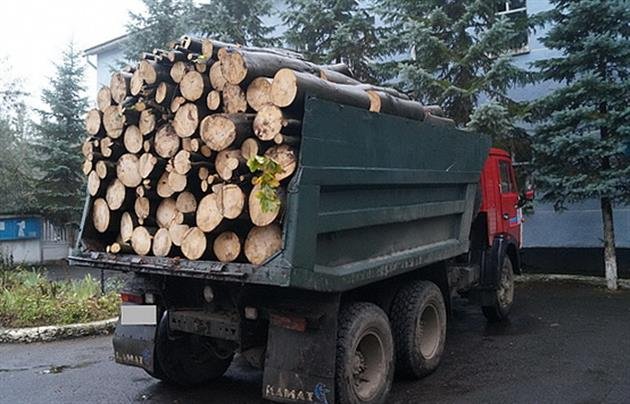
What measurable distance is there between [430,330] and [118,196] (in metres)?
3.35

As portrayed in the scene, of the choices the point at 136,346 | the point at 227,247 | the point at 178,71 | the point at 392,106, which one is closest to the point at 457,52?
the point at 392,106

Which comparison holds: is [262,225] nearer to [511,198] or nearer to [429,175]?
[429,175]

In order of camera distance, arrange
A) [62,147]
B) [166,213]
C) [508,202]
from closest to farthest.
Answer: [166,213], [508,202], [62,147]

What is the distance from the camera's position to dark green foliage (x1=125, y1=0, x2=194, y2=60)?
15.1 metres

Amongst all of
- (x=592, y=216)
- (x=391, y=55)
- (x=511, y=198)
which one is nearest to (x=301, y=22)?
(x=391, y=55)

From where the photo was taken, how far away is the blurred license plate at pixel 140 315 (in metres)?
4.77

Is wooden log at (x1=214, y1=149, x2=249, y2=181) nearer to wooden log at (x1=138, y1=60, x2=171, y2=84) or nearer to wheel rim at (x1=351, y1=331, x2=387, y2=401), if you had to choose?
wooden log at (x1=138, y1=60, x2=171, y2=84)

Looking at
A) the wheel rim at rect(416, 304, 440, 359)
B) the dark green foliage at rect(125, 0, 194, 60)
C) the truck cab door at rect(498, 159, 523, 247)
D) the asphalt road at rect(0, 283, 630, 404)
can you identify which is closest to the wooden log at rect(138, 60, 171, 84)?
the asphalt road at rect(0, 283, 630, 404)

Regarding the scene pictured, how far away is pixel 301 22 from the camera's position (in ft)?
40.9

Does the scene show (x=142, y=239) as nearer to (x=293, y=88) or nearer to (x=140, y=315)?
(x=140, y=315)

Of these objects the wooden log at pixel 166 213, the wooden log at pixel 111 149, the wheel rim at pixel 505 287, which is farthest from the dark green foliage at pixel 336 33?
the wooden log at pixel 166 213

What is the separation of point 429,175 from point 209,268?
2435 millimetres

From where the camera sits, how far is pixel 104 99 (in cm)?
482

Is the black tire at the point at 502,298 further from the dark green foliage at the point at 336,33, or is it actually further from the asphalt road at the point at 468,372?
the dark green foliage at the point at 336,33
